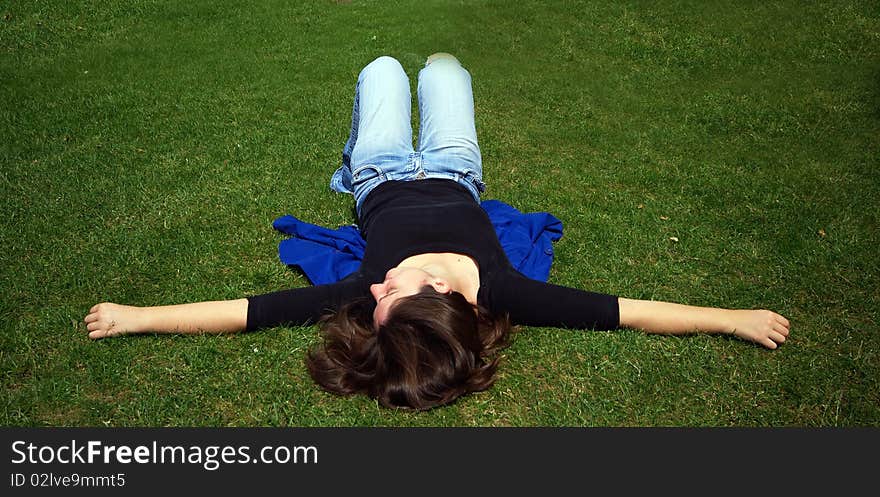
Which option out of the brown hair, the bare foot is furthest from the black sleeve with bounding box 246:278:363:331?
the bare foot

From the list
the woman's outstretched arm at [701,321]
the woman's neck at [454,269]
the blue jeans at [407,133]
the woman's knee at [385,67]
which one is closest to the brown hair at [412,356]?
the woman's neck at [454,269]

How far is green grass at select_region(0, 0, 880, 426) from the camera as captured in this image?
379 cm

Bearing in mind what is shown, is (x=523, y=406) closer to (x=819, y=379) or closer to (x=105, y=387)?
(x=819, y=379)

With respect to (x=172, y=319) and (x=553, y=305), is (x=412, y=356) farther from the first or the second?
(x=172, y=319)

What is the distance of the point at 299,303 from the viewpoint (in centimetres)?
409

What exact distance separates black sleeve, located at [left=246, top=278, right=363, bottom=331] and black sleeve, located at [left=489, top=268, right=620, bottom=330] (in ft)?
2.73

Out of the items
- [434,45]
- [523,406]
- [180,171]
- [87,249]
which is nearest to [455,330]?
[523,406]

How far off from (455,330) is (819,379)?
6.61 feet

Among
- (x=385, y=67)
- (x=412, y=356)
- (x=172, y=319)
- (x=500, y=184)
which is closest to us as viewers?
(x=412, y=356)

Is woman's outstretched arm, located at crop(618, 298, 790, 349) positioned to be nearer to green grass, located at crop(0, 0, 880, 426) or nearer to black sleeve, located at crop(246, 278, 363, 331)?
green grass, located at crop(0, 0, 880, 426)

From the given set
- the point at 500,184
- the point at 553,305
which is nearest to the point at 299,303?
the point at 553,305

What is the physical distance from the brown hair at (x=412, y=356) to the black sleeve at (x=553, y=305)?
13.3 inches

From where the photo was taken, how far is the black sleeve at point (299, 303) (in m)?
4.07

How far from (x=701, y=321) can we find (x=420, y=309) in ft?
5.57
